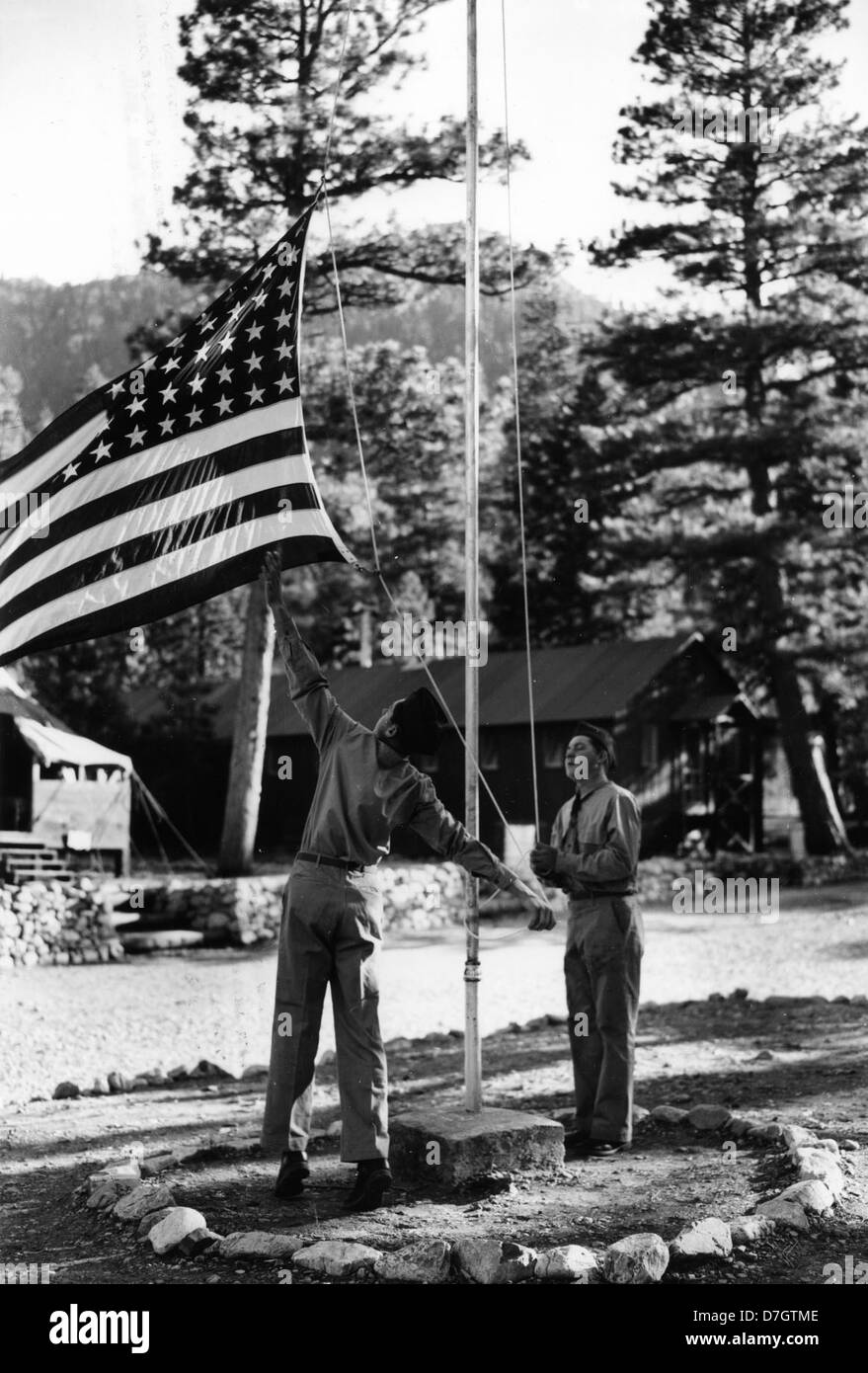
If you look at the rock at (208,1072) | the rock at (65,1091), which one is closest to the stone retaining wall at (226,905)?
the rock at (208,1072)

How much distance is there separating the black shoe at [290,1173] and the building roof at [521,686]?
20.5 metres

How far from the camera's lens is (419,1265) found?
5.04 m

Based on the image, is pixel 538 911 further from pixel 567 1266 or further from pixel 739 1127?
pixel 739 1127

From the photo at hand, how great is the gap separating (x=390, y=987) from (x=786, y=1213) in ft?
35.6

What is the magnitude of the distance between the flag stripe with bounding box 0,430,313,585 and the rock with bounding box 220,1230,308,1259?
3.23m

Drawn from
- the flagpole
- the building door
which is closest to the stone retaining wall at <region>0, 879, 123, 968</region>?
the building door

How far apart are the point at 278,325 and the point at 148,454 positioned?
0.88 metres

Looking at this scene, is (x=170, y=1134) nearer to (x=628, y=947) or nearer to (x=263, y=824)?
(x=628, y=947)

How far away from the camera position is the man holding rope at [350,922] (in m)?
5.98

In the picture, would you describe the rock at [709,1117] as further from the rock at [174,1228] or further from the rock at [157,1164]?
the rock at [174,1228]

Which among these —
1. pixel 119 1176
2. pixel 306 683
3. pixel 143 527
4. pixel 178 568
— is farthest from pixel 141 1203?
pixel 143 527

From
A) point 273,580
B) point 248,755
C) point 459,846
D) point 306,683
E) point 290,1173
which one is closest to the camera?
point 459,846
